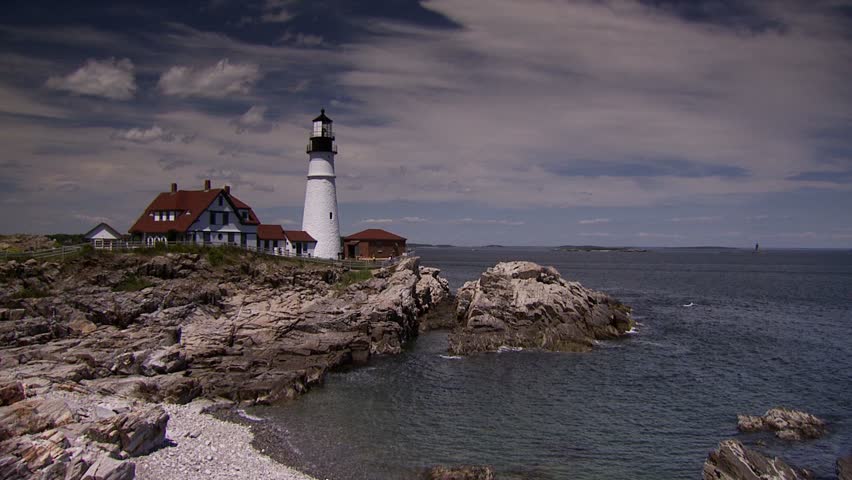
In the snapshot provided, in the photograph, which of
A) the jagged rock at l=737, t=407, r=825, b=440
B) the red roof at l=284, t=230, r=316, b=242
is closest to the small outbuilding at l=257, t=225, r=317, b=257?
the red roof at l=284, t=230, r=316, b=242

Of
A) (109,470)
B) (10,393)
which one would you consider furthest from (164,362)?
(109,470)

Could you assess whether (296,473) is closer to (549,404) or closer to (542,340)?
(549,404)

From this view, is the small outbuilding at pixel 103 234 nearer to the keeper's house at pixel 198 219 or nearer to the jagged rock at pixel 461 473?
the keeper's house at pixel 198 219

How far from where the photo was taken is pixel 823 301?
6850 centimetres

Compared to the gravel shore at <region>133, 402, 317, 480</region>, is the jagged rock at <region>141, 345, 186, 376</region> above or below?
above

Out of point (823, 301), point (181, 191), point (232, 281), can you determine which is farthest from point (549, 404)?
point (823, 301)

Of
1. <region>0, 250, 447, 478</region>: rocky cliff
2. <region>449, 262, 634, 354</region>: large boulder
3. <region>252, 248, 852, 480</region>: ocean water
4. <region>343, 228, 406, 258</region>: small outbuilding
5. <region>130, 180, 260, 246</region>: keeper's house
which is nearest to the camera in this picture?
<region>252, 248, 852, 480</region>: ocean water

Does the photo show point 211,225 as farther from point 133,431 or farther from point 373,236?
point 133,431

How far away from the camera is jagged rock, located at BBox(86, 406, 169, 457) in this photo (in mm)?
17812

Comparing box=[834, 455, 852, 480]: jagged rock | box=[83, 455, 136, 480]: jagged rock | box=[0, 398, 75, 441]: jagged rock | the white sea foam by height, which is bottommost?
box=[834, 455, 852, 480]: jagged rock

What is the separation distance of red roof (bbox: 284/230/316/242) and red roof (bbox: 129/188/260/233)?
3.13 m

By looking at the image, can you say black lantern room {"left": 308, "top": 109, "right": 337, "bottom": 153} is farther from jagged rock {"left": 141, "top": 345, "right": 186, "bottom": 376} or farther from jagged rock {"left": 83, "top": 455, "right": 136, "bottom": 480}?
jagged rock {"left": 83, "top": 455, "right": 136, "bottom": 480}

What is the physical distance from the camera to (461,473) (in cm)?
1925

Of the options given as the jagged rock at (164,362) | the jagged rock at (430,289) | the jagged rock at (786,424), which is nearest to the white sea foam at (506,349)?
the jagged rock at (430,289)
